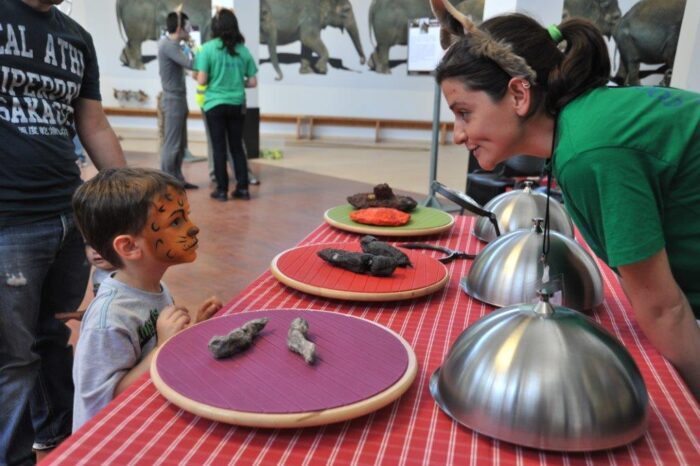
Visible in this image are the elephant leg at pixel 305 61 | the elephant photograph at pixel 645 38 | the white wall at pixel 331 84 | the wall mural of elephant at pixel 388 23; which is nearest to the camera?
the elephant photograph at pixel 645 38

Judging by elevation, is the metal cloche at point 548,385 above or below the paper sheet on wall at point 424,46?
below

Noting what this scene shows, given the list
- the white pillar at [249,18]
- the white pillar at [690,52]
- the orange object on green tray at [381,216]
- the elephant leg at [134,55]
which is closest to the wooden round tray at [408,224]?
the orange object on green tray at [381,216]

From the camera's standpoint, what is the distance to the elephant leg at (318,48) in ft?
34.6

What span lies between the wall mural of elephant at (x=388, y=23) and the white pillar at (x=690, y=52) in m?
6.96

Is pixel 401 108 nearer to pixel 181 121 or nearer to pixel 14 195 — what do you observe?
pixel 181 121

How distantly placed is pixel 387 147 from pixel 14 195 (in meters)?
9.32

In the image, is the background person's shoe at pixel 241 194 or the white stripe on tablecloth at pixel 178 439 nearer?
the white stripe on tablecloth at pixel 178 439

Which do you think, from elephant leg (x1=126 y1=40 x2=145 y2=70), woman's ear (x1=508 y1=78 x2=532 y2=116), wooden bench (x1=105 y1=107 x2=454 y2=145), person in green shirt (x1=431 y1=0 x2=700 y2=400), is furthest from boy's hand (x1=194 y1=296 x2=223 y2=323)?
elephant leg (x1=126 y1=40 x2=145 y2=70)

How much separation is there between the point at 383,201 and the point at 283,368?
3.46 ft

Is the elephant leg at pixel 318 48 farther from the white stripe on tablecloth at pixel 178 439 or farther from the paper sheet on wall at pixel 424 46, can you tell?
the white stripe on tablecloth at pixel 178 439

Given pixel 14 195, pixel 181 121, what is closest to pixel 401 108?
pixel 181 121

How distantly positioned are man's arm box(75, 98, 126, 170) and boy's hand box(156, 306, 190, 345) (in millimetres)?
624

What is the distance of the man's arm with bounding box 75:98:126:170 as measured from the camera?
1.54 m

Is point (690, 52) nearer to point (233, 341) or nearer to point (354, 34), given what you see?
point (233, 341)
